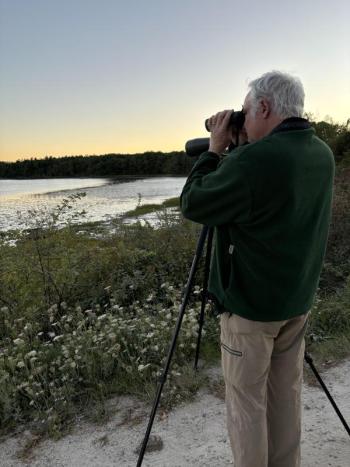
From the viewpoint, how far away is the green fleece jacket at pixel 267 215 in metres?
1.99

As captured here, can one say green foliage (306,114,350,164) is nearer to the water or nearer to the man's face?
the water

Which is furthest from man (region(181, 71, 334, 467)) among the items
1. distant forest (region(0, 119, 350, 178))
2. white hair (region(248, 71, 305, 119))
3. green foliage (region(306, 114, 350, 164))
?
distant forest (region(0, 119, 350, 178))

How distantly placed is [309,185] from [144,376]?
109 inches

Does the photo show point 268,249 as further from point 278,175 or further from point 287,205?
point 278,175

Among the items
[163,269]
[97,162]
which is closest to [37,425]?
[163,269]

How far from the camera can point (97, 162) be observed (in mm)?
142500

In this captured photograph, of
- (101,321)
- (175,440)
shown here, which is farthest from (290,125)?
(101,321)

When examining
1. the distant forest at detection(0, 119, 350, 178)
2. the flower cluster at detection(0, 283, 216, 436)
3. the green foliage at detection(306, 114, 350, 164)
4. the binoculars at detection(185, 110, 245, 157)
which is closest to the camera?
the binoculars at detection(185, 110, 245, 157)

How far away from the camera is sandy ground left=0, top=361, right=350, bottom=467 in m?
3.10

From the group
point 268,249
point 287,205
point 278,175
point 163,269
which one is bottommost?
point 163,269

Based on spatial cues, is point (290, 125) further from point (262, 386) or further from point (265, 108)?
point (262, 386)

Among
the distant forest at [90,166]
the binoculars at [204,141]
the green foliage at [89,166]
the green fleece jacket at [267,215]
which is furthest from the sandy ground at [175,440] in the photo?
the green foliage at [89,166]

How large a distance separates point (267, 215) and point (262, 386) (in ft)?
3.34

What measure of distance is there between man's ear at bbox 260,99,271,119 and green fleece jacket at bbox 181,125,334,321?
129 millimetres
